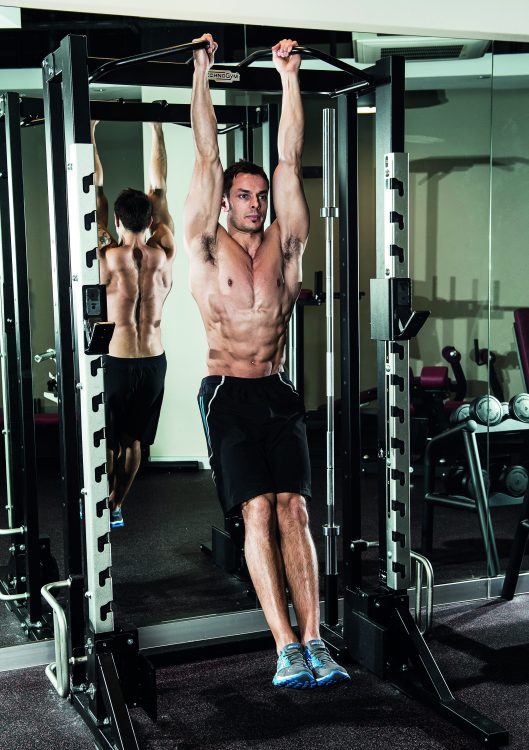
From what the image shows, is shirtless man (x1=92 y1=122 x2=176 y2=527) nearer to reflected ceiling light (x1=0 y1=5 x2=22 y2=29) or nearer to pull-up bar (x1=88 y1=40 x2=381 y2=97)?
pull-up bar (x1=88 y1=40 x2=381 y2=97)

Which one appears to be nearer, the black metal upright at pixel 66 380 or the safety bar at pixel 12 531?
the black metal upright at pixel 66 380

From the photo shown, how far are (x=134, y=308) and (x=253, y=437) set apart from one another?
2.34 ft

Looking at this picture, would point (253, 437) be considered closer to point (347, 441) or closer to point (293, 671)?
point (347, 441)

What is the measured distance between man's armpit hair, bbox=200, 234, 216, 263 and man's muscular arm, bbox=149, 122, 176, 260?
0.25 meters

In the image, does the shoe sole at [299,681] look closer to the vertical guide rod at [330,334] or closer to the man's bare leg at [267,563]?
the man's bare leg at [267,563]

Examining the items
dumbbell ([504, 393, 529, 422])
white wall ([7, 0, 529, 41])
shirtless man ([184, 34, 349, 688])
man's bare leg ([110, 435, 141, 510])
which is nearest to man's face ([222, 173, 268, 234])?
shirtless man ([184, 34, 349, 688])

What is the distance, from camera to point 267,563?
3307mm

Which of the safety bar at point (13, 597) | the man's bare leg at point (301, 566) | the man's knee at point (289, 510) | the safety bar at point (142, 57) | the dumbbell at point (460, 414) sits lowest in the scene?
the safety bar at point (13, 597)

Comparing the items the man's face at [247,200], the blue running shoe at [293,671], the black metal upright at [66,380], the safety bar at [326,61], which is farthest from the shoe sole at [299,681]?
the safety bar at [326,61]

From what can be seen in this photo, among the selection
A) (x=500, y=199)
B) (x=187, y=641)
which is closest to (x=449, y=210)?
(x=500, y=199)

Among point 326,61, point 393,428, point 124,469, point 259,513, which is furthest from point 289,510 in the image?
point 326,61

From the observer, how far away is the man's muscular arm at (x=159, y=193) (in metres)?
3.70

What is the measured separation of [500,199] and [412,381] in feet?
3.20

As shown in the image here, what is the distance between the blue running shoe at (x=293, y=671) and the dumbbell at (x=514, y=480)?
1.88m
